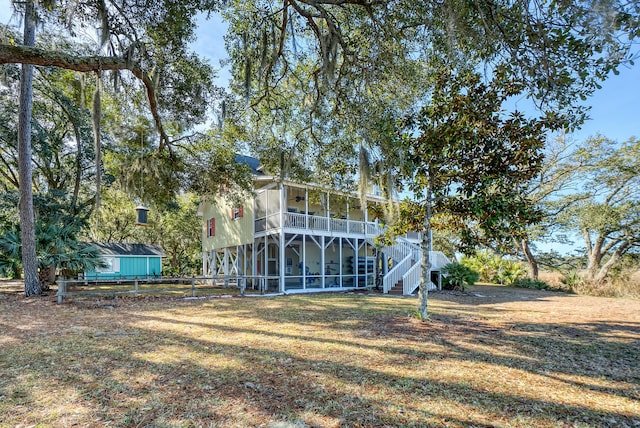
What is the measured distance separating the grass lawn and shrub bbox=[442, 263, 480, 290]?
8.35 meters

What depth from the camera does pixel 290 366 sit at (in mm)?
4488

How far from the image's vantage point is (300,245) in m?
17.8

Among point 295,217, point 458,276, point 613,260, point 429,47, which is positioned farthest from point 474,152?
point 613,260

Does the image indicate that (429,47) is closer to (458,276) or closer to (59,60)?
(59,60)

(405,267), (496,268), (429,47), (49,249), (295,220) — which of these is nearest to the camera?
(429,47)

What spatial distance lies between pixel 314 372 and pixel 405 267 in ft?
39.3

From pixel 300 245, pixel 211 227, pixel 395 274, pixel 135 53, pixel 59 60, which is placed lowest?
pixel 395 274

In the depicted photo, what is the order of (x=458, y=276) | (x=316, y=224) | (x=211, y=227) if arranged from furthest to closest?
(x=211, y=227) < (x=458, y=276) < (x=316, y=224)

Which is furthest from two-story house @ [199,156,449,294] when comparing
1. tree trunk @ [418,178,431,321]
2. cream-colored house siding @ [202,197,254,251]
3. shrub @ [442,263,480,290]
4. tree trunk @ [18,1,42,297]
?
tree trunk @ [418,178,431,321]

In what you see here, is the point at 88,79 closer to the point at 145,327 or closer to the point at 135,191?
the point at 135,191

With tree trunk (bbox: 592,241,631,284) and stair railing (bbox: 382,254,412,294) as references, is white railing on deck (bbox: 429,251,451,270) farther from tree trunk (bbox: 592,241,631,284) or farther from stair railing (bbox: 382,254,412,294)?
tree trunk (bbox: 592,241,631,284)

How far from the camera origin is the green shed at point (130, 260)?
21.1 metres

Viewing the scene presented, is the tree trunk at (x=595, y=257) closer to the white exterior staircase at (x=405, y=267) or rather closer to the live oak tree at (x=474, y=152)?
the white exterior staircase at (x=405, y=267)

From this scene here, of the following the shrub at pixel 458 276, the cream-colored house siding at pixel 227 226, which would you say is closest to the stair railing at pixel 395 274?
the shrub at pixel 458 276
